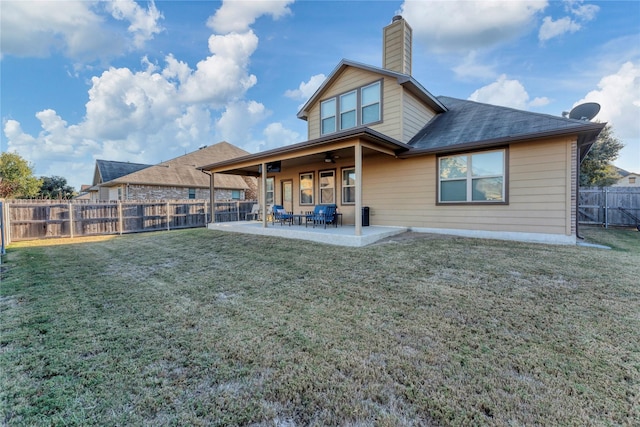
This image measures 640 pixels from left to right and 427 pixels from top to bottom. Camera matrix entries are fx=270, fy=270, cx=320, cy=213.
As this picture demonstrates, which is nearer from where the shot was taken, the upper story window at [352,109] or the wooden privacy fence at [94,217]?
the upper story window at [352,109]

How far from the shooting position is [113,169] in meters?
20.6

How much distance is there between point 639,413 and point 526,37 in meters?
12.8

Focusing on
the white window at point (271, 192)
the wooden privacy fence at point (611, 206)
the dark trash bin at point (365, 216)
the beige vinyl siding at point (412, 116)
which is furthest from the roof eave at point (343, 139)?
the wooden privacy fence at point (611, 206)

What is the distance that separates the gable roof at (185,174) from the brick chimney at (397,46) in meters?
14.4

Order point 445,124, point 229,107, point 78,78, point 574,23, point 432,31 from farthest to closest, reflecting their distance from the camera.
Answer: point 229,107
point 78,78
point 432,31
point 445,124
point 574,23

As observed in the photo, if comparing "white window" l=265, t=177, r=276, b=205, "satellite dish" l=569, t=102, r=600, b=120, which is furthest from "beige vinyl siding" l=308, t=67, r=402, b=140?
"satellite dish" l=569, t=102, r=600, b=120

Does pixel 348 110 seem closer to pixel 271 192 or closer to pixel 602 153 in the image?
pixel 271 192

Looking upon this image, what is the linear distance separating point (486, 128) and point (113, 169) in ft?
79.3

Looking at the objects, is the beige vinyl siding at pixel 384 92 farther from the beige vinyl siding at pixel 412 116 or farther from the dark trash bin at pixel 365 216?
the dark trash bin at pixel 365 216

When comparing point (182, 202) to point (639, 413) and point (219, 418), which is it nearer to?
point (219, 418)

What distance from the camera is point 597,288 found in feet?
12.5

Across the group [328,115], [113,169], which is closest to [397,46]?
[328,115]

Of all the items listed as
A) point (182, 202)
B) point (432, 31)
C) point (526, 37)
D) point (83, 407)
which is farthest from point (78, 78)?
point (526, 37)

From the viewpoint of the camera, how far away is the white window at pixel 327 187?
11.0 m
